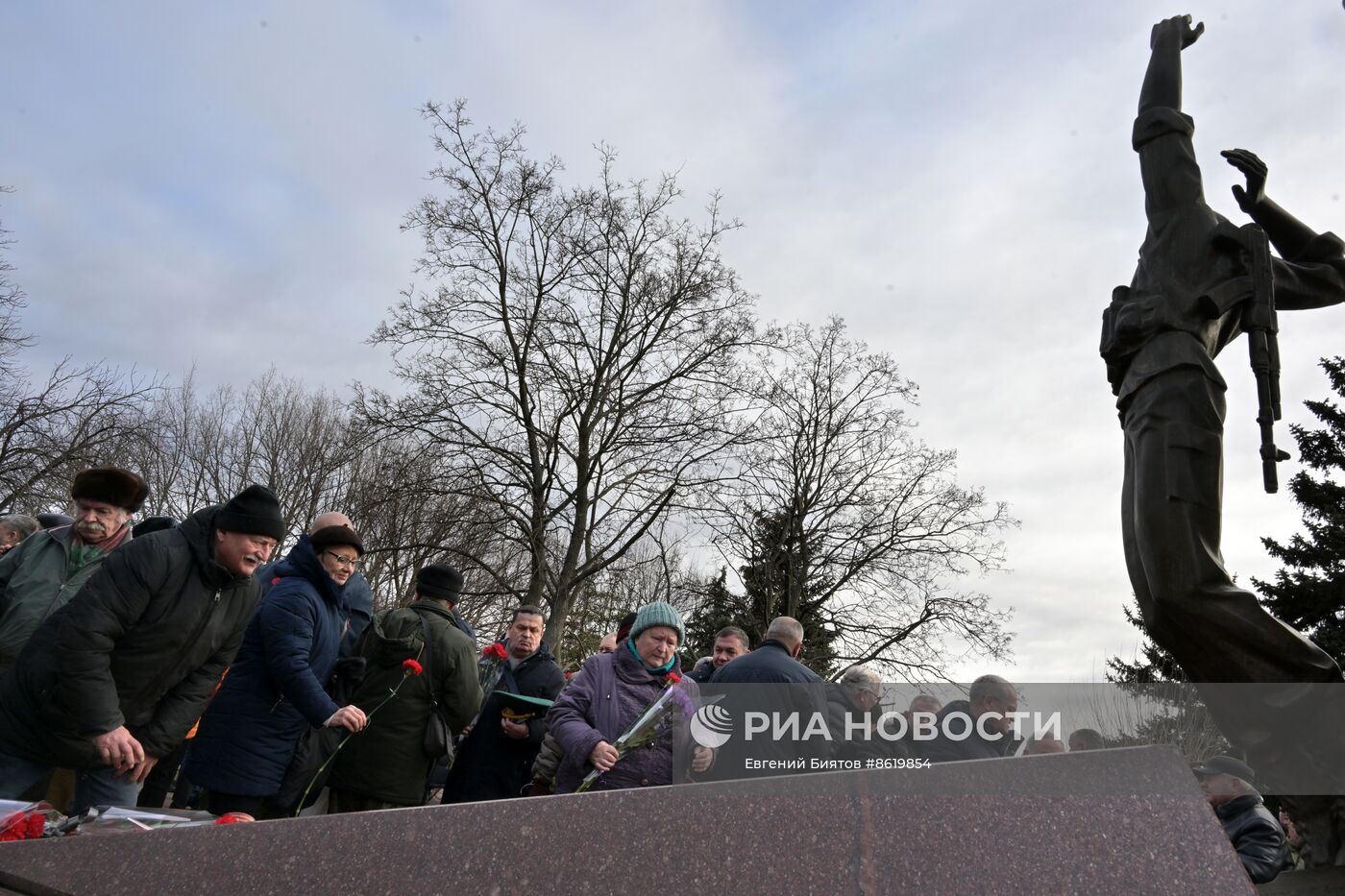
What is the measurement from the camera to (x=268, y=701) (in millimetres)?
4672

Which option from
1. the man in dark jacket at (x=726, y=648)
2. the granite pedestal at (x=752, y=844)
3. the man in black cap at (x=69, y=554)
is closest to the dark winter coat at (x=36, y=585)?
the man in black cap at (x=69, y=554)

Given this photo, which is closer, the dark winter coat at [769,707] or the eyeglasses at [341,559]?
the dark winter coat at [769,707]

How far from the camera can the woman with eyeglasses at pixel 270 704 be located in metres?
4.50

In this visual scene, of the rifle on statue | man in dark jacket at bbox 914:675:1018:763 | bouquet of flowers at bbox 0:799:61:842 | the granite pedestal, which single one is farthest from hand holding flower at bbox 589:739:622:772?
the rifle on statue

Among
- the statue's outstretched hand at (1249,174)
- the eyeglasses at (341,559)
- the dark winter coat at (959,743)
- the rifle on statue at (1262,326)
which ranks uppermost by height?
the statue's outstretched hand at (1249,174)

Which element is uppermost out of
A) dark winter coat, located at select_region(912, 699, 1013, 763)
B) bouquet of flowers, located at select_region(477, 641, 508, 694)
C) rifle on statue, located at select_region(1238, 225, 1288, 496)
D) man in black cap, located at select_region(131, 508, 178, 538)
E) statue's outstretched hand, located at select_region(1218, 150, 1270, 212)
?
statue's outstretched hand, located at select_region(1218, 150, 1270, 212)

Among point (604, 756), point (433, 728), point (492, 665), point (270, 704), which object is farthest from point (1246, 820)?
point (492, 665)

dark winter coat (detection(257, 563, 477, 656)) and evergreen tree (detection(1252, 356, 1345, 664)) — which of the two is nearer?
dark winter coat (detection(257, 563, 477, 656))

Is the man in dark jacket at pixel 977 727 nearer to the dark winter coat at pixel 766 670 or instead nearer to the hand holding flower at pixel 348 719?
the dark winter coat at pixel 766 670

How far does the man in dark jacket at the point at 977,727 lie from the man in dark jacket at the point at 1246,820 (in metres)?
1.16

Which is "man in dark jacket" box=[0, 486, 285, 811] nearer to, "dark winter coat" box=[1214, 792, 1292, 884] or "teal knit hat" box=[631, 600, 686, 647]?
"teal knit hat" box=[631, 600, 686, 647]

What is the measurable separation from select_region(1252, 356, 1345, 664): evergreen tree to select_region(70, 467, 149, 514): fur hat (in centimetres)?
1849

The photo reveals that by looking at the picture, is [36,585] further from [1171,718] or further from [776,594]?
[776,594]

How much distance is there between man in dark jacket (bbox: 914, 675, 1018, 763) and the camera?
5.21 metres
